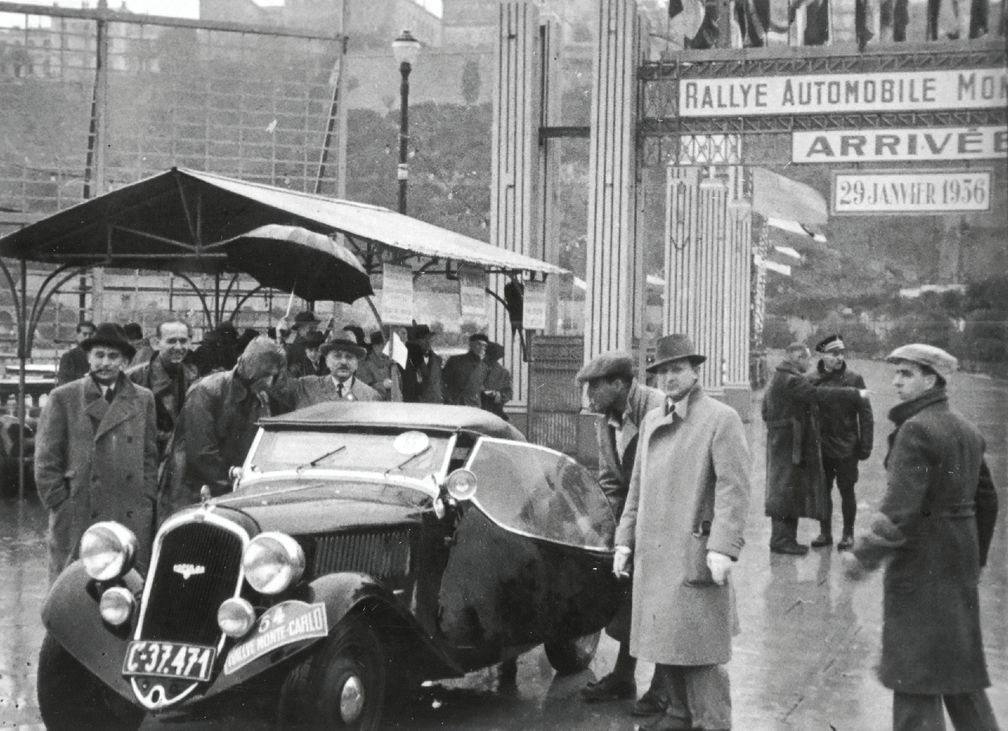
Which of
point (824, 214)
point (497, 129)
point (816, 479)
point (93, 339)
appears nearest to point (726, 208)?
point (824, 214)

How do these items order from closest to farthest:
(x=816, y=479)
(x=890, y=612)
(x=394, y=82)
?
(x=890, y=612)
(x=816, y=479)
(x=394, y=82)

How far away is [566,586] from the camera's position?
6.95 meters

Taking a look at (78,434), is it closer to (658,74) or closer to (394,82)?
(658,74)

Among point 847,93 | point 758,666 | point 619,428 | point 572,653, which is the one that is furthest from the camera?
point 847,93

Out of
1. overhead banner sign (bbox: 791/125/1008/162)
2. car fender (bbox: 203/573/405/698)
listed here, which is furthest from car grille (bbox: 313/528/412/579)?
overhead banner sign (bbox: 791/125/1008/162)

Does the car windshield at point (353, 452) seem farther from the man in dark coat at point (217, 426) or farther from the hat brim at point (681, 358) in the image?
the hat brim at point (681, 358)

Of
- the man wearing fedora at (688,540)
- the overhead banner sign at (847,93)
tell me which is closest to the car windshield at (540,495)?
the man wearing fedora at (688,540)

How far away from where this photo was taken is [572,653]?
7574 mm

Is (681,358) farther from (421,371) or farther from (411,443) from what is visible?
(421,371)

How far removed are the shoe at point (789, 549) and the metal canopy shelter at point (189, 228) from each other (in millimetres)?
3865

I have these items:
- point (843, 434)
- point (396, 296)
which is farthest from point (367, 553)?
point (843, 434)

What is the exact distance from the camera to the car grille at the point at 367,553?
19.2ft

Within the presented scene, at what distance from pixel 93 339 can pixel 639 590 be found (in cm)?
341

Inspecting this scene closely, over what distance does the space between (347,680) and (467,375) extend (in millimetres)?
9920
